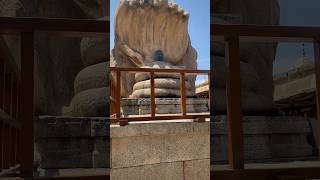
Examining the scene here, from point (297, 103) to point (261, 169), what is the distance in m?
0.54

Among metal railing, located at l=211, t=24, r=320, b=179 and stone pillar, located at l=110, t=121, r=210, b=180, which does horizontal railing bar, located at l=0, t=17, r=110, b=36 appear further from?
metal railing, located at l=211, t=24, r=320, b=179

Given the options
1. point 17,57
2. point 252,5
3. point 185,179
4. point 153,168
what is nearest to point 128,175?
point 153,168

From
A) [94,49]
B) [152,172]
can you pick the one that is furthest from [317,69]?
[94,49]

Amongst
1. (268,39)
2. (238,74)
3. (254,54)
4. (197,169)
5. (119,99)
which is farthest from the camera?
(254,54)

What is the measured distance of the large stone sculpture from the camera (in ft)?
7.99

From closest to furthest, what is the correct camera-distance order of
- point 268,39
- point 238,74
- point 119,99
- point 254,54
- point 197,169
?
point 119,99
point 197,169
point 238,74
point 268,39
point 254,54

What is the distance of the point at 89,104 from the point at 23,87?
332 mm

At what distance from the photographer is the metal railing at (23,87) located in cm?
197

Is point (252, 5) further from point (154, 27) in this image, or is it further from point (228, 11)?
point (154, 27)

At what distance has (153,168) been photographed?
202 centimetres

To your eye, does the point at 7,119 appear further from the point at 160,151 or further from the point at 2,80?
the point at 160,151

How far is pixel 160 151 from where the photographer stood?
2.02 metres

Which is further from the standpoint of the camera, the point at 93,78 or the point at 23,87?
the point at 93,78

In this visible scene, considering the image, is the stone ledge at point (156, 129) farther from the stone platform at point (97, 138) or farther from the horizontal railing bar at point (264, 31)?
the horizontal railing bar at point (264, 31)
